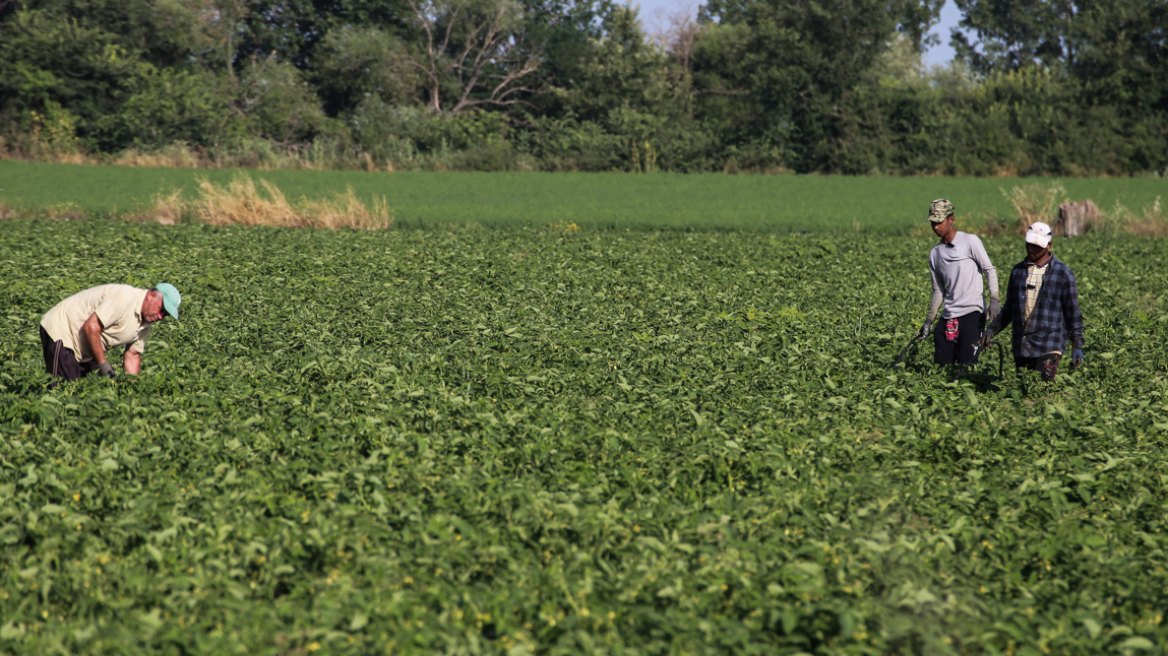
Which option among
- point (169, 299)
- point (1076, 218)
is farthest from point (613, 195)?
point (169, 299)

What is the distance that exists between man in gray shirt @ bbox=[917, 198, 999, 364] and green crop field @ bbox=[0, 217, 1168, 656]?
450mm

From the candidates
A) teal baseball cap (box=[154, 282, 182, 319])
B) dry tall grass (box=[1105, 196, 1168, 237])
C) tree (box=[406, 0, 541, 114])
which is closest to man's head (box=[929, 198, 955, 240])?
teal baseball cap (box=[154, 282, 182, 319])

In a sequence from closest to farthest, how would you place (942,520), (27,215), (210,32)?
(942,520)
(27,215)
(210,32)

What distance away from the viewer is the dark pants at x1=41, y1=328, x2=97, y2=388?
8609mm

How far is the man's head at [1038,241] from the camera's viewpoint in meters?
8.55

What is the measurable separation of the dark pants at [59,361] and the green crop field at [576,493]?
157 millimetres

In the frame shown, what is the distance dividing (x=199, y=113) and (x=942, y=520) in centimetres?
4855

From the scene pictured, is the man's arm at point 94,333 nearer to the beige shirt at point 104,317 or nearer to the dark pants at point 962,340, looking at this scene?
the beige shirt at point 104,317

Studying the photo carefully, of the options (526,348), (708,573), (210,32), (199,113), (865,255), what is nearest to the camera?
(708,573)

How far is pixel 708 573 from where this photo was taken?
Answer: 17.1ft

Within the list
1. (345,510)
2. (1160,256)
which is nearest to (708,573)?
(345,510)

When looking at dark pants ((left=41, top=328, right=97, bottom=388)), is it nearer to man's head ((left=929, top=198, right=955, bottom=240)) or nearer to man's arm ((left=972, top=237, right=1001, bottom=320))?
man's head ((left=929, top=198, right=955, bottom=240))

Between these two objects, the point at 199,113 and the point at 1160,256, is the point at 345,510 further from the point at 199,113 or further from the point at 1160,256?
the point at 199,113

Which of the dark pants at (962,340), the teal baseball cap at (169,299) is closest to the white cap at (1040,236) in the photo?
the dark pants at (962,340)
